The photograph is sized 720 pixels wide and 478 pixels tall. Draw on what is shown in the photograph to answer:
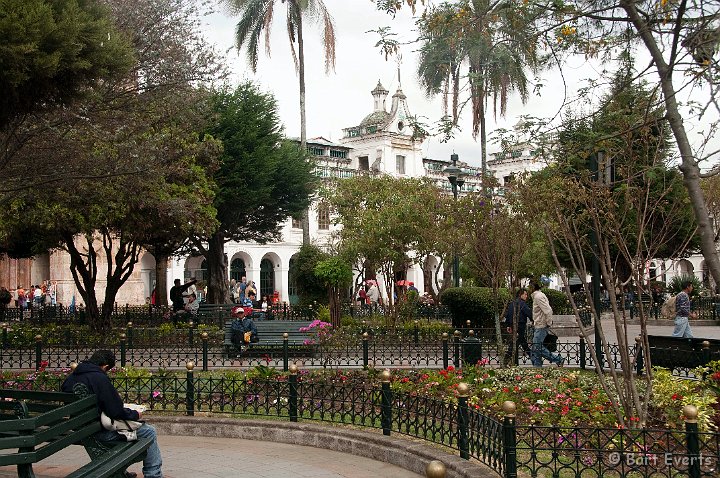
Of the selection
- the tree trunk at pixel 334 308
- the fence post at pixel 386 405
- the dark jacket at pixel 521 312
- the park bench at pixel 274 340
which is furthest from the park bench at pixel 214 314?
the fence post at pixel 386 405

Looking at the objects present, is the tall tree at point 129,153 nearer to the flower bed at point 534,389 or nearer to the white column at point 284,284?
the flower bed at point 534,389

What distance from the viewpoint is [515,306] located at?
49.9 feet

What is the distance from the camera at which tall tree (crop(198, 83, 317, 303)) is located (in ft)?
91.4

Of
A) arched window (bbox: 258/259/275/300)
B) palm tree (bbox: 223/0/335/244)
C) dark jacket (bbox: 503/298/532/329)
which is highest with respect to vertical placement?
palm tree (bbox: 223/0/335/244)

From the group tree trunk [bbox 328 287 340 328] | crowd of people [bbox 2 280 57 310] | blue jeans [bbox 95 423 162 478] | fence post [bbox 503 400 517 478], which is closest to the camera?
fence post [bbox 503 400 517 478]

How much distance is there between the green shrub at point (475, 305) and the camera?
20.7 m

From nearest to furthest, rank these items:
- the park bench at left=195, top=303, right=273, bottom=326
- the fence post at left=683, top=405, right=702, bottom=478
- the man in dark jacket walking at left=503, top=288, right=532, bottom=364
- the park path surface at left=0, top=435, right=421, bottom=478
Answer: the fence post at left=683, top=405, right=702, bottom=478, the park path surface at left=0, top=435, right=421, bottom=478, the man in dark jacket walking at left=503, top=288, right=532, bottom=364, the park bench at left=195, top=303, right=273, bottom=326

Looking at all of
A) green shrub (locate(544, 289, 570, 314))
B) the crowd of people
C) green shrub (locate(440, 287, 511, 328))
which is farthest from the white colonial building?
green shrub (locate(440, 287, 511, 328))

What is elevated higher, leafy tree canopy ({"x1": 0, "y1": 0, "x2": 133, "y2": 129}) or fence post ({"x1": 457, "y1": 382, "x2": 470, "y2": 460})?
leafy tree canopy ({"x1": 0, "y1": 0, "x2": 133, "y2": 129})

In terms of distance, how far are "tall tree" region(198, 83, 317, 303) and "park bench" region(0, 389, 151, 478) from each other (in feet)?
62.0

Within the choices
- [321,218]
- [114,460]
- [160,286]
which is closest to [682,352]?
[114,460]

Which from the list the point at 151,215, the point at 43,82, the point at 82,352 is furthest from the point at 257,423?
the point at 151,215

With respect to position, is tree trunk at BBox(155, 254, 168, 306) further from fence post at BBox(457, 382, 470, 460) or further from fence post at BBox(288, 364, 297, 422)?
fence post at BBox(457, 382, 470, 460)

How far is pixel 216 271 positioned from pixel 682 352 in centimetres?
2019
